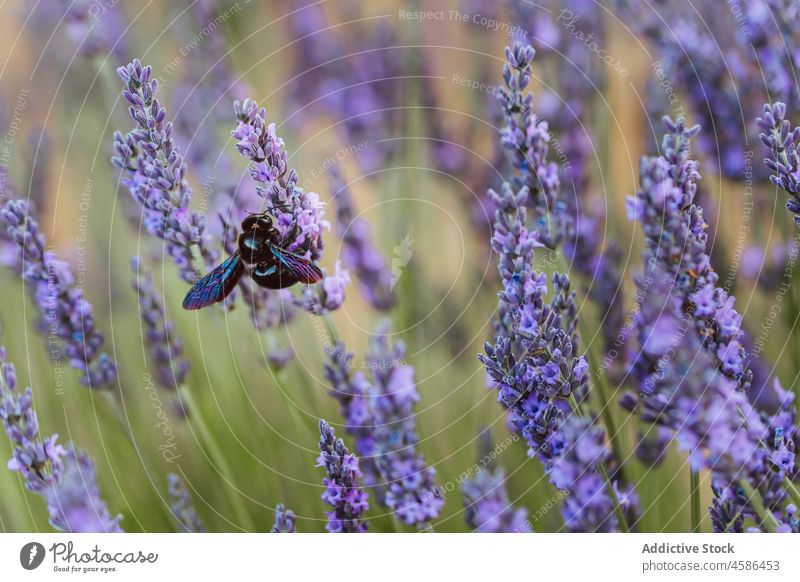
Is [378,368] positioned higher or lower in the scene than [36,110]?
lower

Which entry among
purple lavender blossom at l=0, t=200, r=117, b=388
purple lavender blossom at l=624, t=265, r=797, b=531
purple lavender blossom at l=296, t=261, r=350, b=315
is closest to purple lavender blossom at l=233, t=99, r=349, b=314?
purple lavender blossom at l=296, t=261, r=350, b=315

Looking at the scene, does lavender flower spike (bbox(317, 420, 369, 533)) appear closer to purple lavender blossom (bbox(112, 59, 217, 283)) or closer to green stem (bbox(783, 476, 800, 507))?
purple lavender blossom (bbox(112, 59, 217, 283))

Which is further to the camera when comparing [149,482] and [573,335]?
[149,482]

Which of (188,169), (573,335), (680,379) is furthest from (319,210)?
(680,379)
